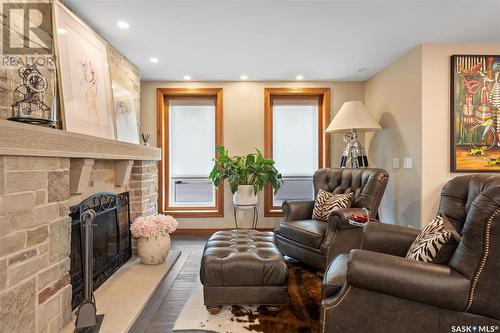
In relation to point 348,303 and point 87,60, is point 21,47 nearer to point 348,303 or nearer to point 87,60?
point 87,60

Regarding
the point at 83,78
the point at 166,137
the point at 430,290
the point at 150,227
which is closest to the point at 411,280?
the point at 430,290

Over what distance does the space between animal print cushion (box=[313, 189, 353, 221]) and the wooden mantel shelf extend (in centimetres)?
217

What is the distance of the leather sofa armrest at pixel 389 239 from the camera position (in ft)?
5.95

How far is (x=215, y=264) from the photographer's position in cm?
195

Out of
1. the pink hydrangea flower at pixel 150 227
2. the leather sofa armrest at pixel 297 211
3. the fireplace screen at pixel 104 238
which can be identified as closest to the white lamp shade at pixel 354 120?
the leather sofa armrest at pixel 297 211

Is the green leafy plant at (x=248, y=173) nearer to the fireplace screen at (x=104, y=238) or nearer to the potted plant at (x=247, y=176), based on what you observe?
the potted plant at (x=247, y=176)

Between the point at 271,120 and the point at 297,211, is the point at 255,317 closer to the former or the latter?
the point at 297,211

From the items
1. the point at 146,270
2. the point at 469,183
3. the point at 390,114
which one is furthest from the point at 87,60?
the point at 390,114

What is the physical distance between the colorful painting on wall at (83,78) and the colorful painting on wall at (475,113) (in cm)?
362

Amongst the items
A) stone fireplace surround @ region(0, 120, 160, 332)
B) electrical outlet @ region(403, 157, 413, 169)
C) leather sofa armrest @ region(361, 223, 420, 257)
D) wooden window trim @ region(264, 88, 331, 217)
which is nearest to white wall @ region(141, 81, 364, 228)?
wooden window trim @ region(264, 88, 331, 217)

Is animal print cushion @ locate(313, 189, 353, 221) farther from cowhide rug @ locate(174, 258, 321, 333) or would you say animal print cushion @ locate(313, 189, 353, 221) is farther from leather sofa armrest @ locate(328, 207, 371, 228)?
cowhide rug @ locate(174, 258, 321, 333)

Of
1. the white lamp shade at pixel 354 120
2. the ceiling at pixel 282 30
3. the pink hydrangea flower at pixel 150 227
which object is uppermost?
the ceiling at pixel 282 30

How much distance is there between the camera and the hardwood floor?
75.2 inches

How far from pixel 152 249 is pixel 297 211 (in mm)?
1673
